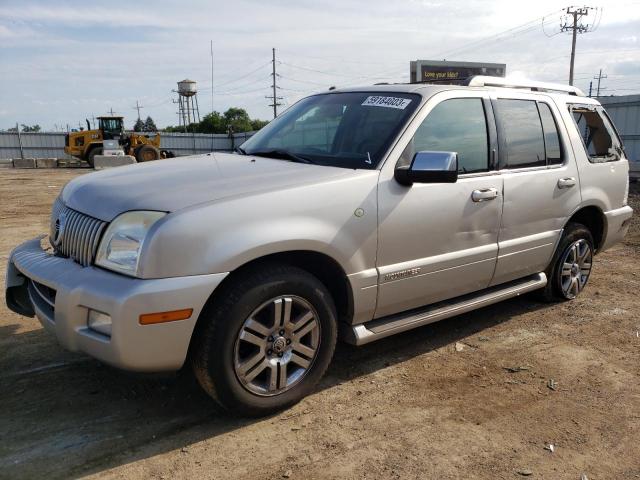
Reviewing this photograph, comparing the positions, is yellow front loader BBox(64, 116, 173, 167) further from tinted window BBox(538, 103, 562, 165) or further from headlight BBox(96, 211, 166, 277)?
headlight BBox(96, 211, 166, 277)

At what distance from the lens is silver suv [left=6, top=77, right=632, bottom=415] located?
2.64 meters

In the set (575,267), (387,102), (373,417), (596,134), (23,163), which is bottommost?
(373,417)

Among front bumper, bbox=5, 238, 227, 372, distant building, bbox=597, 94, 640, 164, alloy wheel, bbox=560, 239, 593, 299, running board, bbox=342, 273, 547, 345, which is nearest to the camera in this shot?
front bumper, bbox=5, 238, 227, 372

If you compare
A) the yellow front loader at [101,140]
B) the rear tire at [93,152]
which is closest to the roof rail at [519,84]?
the yellow front loader at [101,140]

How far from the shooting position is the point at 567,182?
4.63 m

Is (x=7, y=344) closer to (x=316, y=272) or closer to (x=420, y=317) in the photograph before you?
(x=316, y=272)

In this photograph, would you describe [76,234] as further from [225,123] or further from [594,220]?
[225,123]

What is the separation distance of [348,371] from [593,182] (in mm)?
2944

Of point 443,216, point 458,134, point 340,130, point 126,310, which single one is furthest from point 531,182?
point 126,310

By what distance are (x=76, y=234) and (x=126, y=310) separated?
0.71 metres

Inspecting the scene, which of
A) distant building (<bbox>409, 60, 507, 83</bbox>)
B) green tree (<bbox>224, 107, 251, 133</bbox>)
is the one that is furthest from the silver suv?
green tree (<bbox>224, 107, 251, 133</bbox>)

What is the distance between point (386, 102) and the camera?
376cm

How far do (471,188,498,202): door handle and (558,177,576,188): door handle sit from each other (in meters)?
0.95

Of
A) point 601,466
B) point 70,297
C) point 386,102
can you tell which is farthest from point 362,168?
point 601,466
